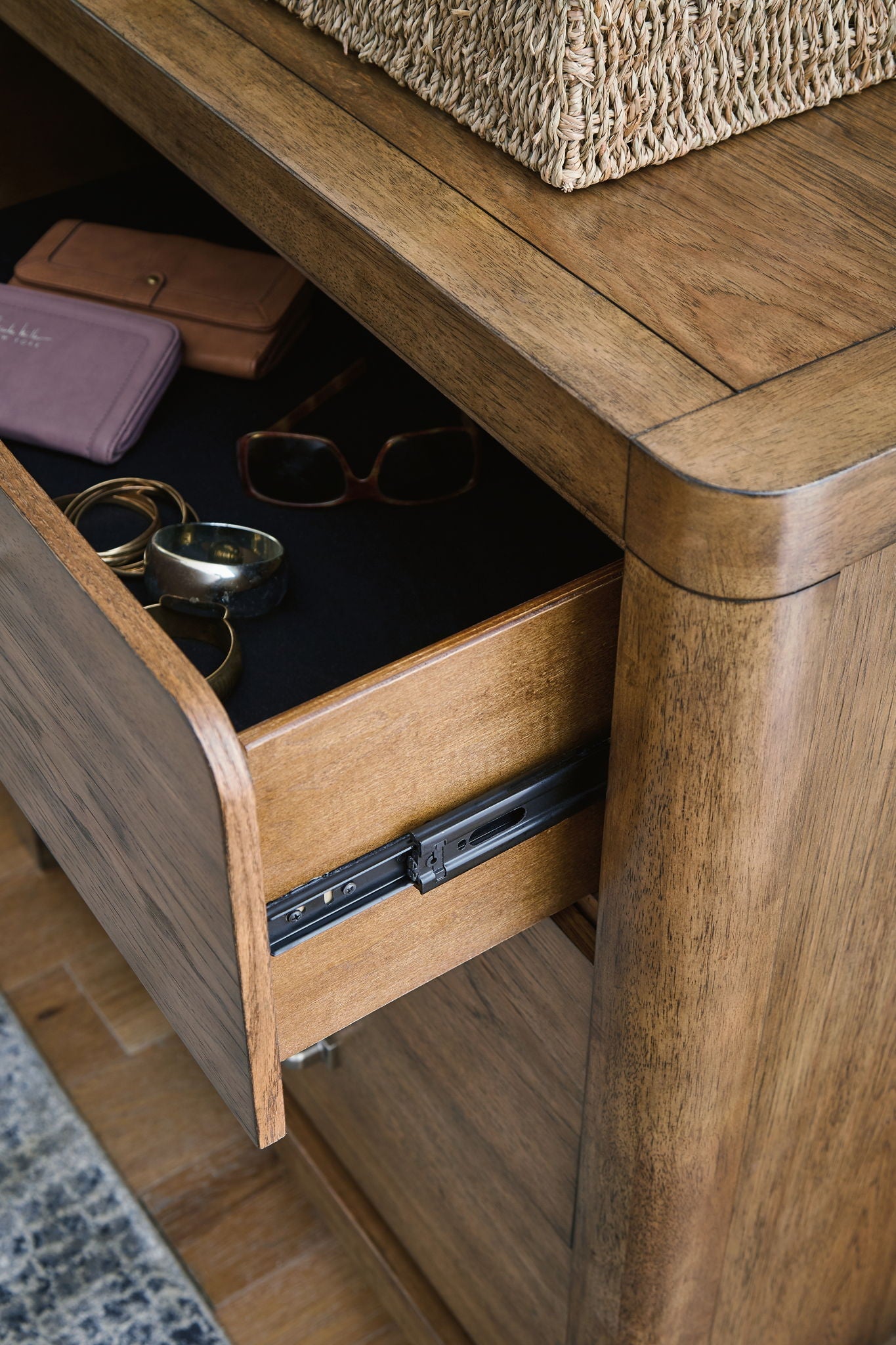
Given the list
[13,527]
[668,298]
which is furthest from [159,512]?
[668,298]

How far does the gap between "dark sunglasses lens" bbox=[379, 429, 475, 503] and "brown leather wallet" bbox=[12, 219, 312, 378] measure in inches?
5.3

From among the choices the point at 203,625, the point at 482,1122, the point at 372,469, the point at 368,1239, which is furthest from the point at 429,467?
the point at 368,1239

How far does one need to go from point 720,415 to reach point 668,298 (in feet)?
0.21

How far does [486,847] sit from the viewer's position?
18.8 inches

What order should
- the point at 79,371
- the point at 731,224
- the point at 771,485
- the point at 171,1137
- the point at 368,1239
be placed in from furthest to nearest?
the point at 171,1137
the point at 368,1239
the point at 79,371
the point at 731,224
the point at 771,485

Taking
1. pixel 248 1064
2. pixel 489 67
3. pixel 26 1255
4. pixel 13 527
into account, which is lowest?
pixel 26 1255

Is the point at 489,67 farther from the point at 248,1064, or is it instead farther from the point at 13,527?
the point at 248,1064

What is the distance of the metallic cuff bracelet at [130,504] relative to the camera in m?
0.64

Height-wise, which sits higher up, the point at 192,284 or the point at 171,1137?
the point at 192,284

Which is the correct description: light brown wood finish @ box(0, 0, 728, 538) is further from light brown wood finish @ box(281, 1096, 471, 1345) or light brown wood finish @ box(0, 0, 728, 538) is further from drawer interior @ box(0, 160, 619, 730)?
light brown wood finish @ box(281, 1096, 471, 1345)

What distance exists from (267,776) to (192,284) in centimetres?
45

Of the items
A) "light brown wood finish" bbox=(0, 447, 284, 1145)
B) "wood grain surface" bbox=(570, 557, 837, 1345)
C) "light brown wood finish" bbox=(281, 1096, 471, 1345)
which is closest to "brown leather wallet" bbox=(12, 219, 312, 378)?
"light brown wood finish" bbox=(0, 447, 284, 1145)

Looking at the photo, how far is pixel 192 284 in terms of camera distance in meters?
0.76

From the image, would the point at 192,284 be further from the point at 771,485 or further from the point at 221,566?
the point at 771,485
